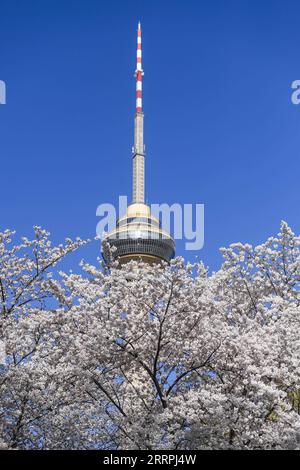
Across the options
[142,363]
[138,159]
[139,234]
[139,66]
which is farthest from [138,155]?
[142,363]

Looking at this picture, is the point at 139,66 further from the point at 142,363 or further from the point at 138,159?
the point at 142,363

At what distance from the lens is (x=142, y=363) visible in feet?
54.2

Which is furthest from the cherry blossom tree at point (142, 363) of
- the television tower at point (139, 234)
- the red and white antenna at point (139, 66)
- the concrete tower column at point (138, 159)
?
the concrete tower column at point (138, 159)

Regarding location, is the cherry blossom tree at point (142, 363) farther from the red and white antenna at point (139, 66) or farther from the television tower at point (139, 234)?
the red and white antenna at point (139, 66)

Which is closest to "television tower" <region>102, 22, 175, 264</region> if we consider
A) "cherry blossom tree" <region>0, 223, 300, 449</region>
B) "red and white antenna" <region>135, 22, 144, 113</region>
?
"red and white antenna" <region>135, 22, 144, 113</region>

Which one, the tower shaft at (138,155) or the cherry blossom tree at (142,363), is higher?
the tower shaft at (138,155)

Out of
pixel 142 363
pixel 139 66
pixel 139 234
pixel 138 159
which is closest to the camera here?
pixel 142 363

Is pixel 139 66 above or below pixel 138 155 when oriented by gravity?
above

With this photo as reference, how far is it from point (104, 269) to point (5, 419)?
4917 millimetres

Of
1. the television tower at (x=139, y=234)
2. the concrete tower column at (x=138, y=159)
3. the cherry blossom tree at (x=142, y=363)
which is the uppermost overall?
the concrete tower column at (x=138, y=159)

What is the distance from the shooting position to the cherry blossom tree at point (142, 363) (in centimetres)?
1536

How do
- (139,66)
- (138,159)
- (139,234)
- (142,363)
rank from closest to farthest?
(142,363) < (139,234) < (139,66) < (138,159)

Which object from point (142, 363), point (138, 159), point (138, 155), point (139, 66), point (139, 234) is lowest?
point (142, 363)
